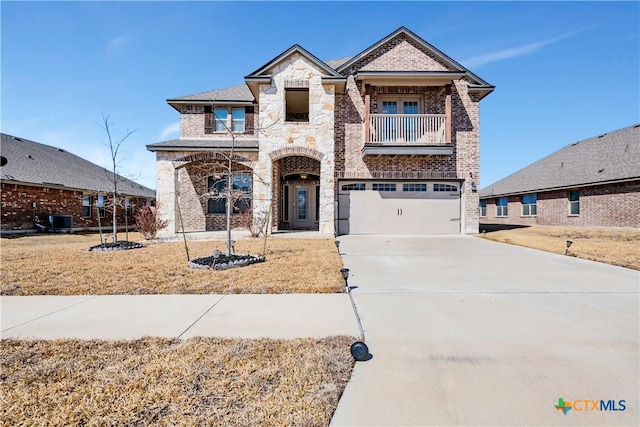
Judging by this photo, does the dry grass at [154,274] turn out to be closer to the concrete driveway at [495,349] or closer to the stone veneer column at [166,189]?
the concrete driveway at [495,349]

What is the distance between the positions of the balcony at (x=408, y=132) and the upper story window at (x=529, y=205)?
47.7 feet

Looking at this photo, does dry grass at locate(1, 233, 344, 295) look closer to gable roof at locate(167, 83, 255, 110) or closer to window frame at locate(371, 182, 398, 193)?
window frame at locate(371, 182, 398, 193)

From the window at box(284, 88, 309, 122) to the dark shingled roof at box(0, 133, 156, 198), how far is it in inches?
371

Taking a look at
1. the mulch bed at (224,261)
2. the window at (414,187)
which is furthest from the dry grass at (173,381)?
the window at (414,187)

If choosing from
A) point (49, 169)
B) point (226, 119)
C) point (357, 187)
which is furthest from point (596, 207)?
point (49, 169)

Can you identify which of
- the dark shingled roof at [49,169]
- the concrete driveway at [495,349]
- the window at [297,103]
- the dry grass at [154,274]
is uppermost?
the window at [297,103]

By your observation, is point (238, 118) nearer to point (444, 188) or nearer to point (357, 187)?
point (357, 187)

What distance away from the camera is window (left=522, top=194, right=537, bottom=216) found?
75.8ft

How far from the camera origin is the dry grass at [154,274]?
514 cm

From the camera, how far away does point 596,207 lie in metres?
18.0

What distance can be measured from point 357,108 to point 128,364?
13052mm

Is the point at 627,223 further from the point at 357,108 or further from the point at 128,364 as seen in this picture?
the point at 128,364

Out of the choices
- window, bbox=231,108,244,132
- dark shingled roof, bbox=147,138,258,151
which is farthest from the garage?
window, bbox=231,108,244,132

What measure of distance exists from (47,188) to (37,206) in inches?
45.8
